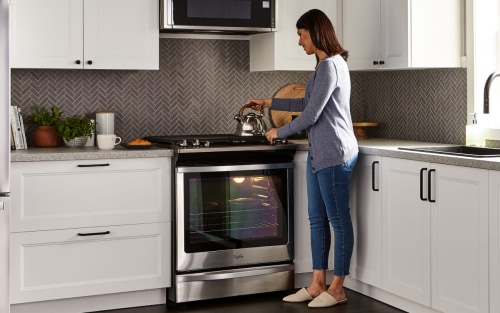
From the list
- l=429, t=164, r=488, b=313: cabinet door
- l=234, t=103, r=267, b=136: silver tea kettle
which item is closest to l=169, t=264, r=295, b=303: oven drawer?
l=234, t=103, r=267, b=136: silver tea kettle

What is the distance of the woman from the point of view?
439 centimetres

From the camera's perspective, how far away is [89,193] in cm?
442

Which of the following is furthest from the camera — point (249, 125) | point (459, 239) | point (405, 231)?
point (249, 125)

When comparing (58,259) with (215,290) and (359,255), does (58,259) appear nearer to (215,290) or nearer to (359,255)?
(215,290)

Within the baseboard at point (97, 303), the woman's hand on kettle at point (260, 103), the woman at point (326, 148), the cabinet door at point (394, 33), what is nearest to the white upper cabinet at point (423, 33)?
the cabinet door at point (394, 33)

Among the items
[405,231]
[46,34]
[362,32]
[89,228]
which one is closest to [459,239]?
[405,231]

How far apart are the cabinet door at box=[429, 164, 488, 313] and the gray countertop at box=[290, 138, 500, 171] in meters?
0.03

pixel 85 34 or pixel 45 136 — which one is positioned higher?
pixel 85 34

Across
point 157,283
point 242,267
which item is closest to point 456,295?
point 242,267

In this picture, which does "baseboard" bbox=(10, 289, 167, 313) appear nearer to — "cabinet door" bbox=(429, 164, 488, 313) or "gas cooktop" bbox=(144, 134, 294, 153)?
"gas cooktop" bbox=(144, 134, 294, 153)

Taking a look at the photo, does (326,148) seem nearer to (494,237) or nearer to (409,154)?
(409,154)

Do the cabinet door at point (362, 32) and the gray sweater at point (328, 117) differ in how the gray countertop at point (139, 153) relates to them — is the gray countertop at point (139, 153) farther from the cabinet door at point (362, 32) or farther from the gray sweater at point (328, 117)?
the cabinet door at point (362, 32)

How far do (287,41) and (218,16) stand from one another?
0.47 metres

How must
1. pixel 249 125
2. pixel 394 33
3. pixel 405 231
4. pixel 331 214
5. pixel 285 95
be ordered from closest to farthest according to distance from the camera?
1. pixel 405 231
2. pixel 331 214
3. pixel 394 33
4. pixel 249 125
5. pixel 285 95
